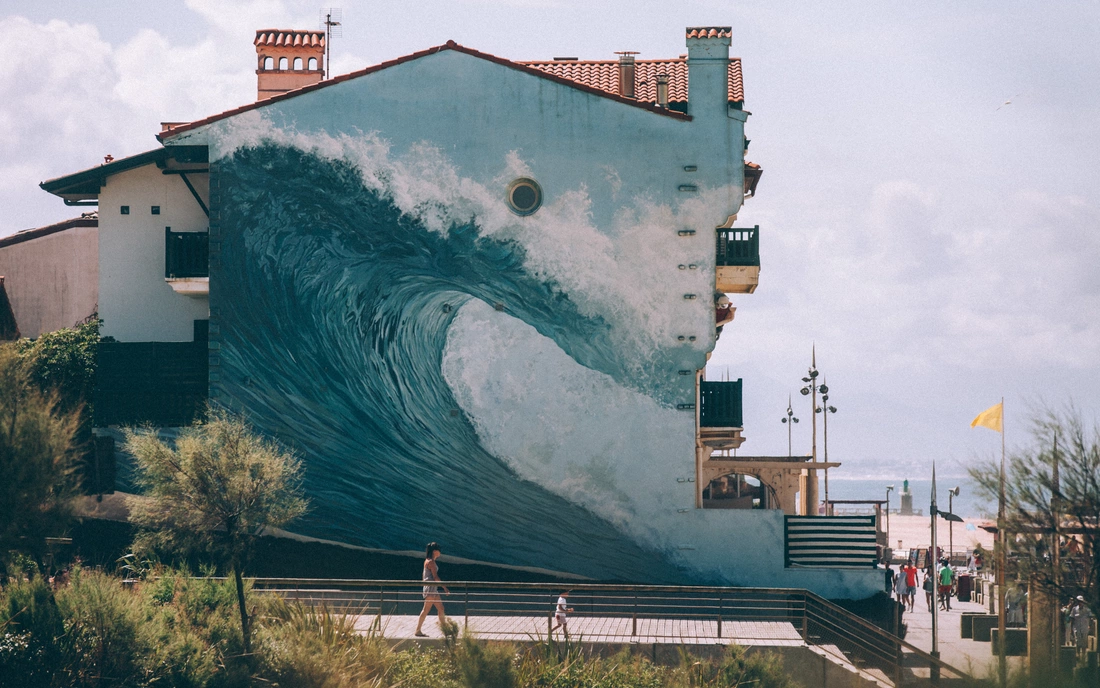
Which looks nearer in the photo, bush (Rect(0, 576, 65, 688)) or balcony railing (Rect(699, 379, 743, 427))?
bush (Rect(0, 576, 65, 688))

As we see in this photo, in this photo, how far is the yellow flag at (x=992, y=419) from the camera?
28.2 meters

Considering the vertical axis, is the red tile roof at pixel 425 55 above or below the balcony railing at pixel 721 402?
above

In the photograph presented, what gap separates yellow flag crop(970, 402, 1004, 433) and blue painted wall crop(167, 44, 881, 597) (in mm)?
5429

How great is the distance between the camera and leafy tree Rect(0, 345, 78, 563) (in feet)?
66.4

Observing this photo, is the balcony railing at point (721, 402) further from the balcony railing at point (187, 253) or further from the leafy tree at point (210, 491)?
the balcony railing at point (187, 253)

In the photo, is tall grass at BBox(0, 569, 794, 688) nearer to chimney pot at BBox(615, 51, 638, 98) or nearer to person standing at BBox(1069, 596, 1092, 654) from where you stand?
person standing at BBox(1069, 596, 1092, 654)

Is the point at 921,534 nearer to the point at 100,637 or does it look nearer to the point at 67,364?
the point at 67,364

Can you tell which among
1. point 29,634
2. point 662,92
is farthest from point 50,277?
point 29,634

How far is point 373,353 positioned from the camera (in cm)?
2870

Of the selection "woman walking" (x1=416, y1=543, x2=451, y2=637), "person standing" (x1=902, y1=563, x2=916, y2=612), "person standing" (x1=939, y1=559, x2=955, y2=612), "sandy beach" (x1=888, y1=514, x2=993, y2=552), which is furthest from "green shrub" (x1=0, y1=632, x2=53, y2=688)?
"sandy beach" (x1=888, y1=514, x2=993, y2=552)

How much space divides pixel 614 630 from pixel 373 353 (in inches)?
378

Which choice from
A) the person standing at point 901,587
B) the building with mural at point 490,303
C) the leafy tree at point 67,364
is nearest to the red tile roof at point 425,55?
the building with mural at point 490,303

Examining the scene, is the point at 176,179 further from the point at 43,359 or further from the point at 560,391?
the point at 560,391

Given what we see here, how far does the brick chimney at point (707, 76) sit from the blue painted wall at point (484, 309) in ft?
0.18
